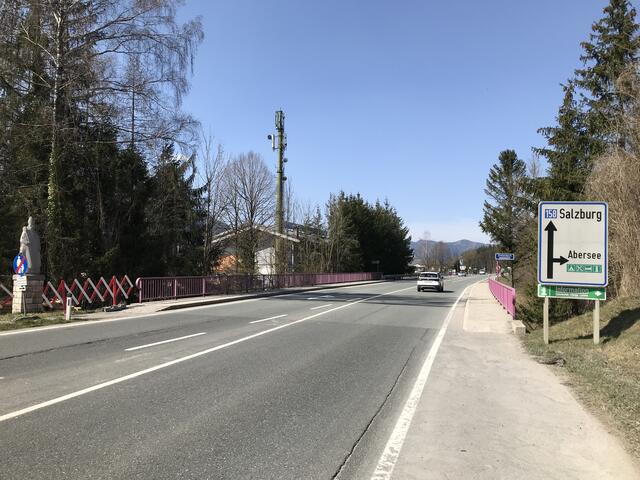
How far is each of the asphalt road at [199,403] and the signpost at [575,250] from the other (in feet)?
10.4

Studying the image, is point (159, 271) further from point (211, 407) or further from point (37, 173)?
point (211, 407)

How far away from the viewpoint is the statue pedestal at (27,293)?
17625 millimetres

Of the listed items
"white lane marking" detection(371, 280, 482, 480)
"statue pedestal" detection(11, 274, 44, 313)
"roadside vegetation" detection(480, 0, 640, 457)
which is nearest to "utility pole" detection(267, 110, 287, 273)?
"roadside vegetation" detection(480, 0, 640, 457)

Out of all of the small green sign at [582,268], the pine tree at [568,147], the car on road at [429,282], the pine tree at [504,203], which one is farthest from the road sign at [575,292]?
the pine tree at [504,203]

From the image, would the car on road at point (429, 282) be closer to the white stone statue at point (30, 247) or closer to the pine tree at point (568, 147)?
the pine tree at point (568, 147)

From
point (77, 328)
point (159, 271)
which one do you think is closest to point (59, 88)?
point (159, 271)

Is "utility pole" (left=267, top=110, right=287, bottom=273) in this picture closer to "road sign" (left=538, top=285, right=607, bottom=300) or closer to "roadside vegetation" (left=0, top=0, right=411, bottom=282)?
"roadside vegetation" (left=0, top=0, right=411, bottom=282)

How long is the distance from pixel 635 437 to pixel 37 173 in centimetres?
2547

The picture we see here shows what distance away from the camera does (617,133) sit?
48.5 feet

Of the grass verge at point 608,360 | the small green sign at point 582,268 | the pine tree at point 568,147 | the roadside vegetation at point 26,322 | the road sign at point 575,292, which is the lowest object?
the roadside vegetation at point 26,322

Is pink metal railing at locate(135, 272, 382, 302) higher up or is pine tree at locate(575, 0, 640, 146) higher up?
pine tree at locate(575, 0, 640, 146)

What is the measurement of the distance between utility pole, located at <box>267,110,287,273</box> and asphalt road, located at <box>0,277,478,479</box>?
1344 inches

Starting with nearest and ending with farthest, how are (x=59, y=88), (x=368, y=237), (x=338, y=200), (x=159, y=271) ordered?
(x=59, y=88) < (x=159, y=271) < (x=338, y=200) < (x=368, y=237)

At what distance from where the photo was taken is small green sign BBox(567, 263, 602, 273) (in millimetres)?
10312
